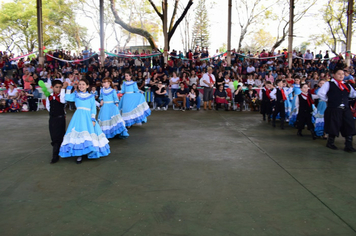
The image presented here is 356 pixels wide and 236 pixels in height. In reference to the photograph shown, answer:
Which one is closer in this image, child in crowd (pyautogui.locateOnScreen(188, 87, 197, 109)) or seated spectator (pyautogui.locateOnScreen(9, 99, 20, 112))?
seated spectator (pyautogui.locateOnScreen(9, 99, 20, 112))

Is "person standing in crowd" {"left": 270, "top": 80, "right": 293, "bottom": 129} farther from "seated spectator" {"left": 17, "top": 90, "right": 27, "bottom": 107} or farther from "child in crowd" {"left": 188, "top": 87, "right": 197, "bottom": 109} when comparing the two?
"seated spectator" {"left": 17, "top": 90, "right": 27, "bottom": 107}

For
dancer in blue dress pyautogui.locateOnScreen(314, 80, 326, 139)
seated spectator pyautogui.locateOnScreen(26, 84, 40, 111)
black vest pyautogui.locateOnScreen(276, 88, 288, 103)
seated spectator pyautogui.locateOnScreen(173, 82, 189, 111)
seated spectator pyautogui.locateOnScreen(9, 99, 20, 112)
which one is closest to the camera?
dancer in blue dress pyautogui.locateOnScreen(314, 80, 326, 139)

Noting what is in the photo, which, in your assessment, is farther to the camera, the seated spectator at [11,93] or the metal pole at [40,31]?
the metal pole at [40,31]

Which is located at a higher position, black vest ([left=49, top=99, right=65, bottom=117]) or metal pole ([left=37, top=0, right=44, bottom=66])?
metal pole ([left=37, top=0, right=44, bottom=66])

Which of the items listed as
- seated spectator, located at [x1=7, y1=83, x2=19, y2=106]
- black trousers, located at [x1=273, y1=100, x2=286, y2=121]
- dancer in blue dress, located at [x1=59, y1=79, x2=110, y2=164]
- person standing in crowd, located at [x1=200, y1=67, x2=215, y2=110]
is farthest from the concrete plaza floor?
seated spectator, located at [x1=7, y1=83, x2=19, y2=106]

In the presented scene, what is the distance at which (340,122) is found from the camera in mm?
6523

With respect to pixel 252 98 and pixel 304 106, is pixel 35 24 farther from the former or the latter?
pixel 304 106

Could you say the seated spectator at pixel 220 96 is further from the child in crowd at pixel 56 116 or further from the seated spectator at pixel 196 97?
the child in crowd at pixel 56 116

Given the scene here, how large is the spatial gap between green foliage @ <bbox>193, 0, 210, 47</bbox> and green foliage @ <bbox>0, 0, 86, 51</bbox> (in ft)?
45.9

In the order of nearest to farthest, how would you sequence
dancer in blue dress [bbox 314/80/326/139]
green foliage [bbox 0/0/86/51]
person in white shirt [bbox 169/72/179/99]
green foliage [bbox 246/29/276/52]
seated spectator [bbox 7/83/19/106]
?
dancer in blue dress [bbox 314/80/326/139] < seated spectator [bbox 7/83/19/106] < person in white shirt [bbox 169/72/179/99] < green foliage [bbox 0/0/86/51] < green foliage [bbox 246/29/276/52]

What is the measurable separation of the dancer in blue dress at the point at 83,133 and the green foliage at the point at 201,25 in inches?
1249

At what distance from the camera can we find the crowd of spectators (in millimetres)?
13977

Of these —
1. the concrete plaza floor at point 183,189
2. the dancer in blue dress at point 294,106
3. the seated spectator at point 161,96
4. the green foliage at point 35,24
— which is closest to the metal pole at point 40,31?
the seated spectator at point 161,96

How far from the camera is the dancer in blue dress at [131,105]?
28.7 ft
